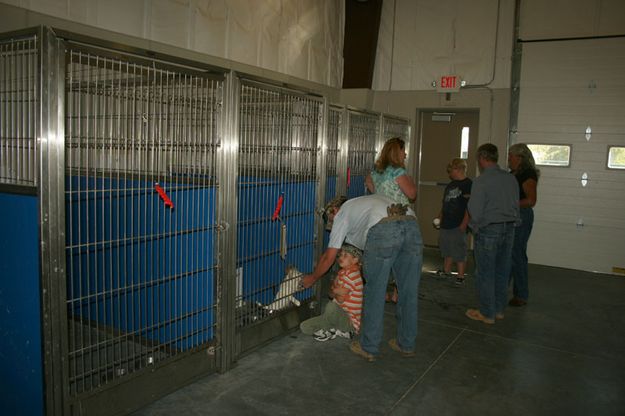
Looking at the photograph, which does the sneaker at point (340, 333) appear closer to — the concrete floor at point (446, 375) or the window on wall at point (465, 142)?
the concrete floor at point (446, 375)

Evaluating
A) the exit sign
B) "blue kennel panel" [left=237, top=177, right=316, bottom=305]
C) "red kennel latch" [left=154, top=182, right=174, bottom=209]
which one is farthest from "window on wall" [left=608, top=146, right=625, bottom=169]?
"red kennel latch" [left=154, top=182, right=174, bottom=209]

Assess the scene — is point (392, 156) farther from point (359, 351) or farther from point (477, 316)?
point (477, 316)

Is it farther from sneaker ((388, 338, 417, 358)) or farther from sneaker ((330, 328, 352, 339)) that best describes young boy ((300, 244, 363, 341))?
sneaker ((388, 338, 417, 358))

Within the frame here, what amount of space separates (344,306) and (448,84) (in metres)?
5.20

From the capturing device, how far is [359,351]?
12.8 feet

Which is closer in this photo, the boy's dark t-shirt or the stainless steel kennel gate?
the stainless steel kennel gate

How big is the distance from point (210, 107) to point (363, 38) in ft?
19.1

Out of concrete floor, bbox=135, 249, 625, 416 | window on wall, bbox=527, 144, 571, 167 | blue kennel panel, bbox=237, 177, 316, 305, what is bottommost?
concrete floor, bbox=135, 249, 625, 416

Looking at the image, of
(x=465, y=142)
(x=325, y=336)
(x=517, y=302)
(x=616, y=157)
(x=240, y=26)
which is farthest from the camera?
(x=465, y=142)

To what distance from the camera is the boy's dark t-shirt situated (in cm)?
616

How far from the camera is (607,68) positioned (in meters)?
7.20

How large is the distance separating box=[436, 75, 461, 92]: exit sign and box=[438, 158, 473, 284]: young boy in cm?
231

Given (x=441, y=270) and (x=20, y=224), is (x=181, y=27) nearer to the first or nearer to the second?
(x=20, y=224)

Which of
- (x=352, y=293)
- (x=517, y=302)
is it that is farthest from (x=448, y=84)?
(x=352, y=293)
